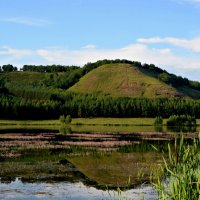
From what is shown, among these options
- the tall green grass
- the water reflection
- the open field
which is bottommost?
the water reflection

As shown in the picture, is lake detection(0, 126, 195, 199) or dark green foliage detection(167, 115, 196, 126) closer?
lake detection(0, 126, 195, 199)

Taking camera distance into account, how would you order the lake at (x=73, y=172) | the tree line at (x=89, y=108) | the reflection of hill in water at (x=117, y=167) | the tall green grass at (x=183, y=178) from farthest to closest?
1. the tree line at (x=89, y=108)
2. the reflection of hill in water at (x=117, y=167)
3. the lake at (x=73, y=172)
4. the tall green grass at (x=183, y=178)

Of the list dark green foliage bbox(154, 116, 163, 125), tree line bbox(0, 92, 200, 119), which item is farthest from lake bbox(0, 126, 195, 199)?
tree line bbox(0, 92, 200, 119)

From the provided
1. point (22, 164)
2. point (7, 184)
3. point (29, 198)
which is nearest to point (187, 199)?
point (29, 198)

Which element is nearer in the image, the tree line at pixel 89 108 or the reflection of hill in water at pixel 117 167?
the reflection of hill in water at pixel 117 167

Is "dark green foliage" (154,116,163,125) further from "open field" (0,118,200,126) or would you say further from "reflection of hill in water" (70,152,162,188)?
"reflection of hill in water" (70,152,162,188)

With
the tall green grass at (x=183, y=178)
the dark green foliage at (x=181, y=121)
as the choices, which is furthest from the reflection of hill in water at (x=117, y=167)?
the dark green foliage at (x=181, y=121)

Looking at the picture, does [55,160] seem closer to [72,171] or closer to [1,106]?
[72,171]

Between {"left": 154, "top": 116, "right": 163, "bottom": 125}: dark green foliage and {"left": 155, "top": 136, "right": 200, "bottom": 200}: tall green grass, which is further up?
{"left": 155, "top": 136, "right": 200, "bottom": 200}: tall green grass

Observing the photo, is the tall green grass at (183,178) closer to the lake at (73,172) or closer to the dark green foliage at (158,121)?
the lake at (73,172)

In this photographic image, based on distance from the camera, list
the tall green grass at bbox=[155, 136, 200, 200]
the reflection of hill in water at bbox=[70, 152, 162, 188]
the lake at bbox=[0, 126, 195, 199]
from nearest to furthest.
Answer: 1. the tall green grass at bbox=[155, 136, 200, 200]
2. the lake at bbox=[0, 126, 195, 199]
3. the reflection of hill in water at bbox=[70, 152, 162, 188]

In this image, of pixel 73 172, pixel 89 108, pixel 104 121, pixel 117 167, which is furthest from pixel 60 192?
pixel 89 108

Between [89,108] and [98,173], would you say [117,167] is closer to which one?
[98,173]

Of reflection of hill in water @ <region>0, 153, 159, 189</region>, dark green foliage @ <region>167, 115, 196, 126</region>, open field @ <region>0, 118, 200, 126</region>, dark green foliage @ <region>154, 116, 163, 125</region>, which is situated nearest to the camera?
reflection of hill in water @ <region>0, 153, 159, 189</region>
